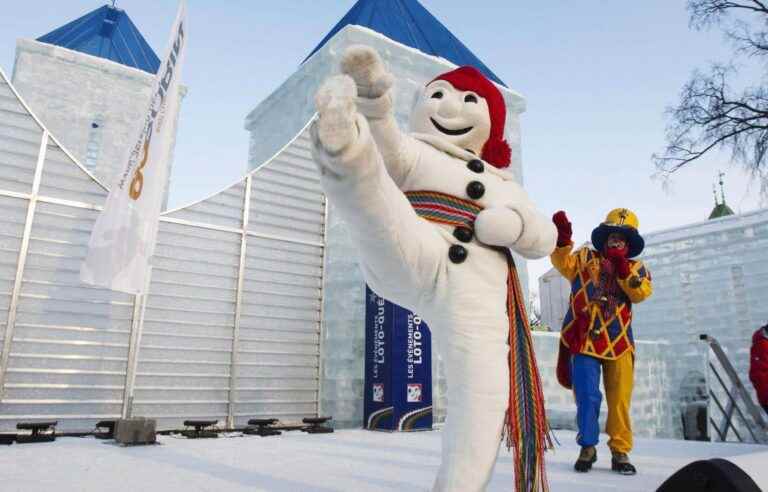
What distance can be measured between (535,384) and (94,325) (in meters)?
3.92

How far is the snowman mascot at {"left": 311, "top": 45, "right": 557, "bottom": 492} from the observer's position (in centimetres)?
116

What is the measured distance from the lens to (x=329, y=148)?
103 centimetres

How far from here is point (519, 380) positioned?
4.75 ft

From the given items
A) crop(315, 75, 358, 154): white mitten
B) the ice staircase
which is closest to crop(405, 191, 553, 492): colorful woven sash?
crop(315, 75, 358, 154): white mitten

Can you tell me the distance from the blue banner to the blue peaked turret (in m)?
3.54

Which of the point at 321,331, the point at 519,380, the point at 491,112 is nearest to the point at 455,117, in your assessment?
the point at 491,112

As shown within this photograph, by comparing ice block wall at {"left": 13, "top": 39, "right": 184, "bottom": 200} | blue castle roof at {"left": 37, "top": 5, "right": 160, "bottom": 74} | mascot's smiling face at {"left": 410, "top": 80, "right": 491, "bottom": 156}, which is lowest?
mascot's smiling face at {"left": 410, "top": 80, "right": 491, "bottom": 156}

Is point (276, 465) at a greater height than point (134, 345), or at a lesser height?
lesser

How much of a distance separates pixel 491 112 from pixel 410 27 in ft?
18.5

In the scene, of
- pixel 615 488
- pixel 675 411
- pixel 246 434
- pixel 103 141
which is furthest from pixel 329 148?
pixel 103 141

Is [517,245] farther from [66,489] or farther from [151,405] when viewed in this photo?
[151,405]

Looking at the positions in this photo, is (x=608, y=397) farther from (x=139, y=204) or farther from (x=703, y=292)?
(x=703, y=292)

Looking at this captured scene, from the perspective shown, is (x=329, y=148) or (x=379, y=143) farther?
(x=379, y=143)

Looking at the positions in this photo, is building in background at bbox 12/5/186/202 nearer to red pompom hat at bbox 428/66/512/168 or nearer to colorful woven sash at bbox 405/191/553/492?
red pompom hat at bbox 428/66/512/168
